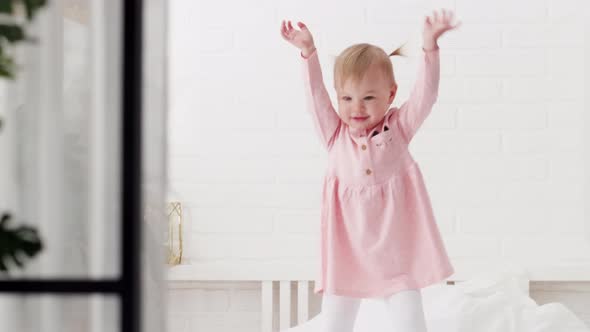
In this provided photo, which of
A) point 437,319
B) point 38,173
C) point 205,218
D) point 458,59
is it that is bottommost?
point 437,319

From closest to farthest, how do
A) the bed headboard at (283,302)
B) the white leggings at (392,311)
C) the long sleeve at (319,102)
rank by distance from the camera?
the white leggings at (392,311), the long sleeve at (319,102), the bed headboard at (283,302)

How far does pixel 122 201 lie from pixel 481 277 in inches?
80.6

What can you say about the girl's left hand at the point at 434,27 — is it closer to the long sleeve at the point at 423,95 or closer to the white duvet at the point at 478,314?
the long sleeve at the point at 423,95

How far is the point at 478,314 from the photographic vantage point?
237 cm

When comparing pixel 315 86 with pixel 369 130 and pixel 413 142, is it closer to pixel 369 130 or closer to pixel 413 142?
pixel 369 130

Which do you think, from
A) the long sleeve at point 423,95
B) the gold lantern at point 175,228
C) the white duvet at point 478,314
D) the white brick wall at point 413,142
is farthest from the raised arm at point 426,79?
the gold lantern at point 175,228

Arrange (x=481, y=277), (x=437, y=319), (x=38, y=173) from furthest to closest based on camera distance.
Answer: (x=481, y=277) < (x=437, y=319) < (x=38, y=173)

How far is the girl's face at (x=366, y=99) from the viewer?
208 cm

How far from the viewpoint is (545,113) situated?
9.54ft

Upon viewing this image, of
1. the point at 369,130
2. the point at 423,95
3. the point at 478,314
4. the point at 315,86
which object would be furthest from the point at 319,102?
the point at 478,314

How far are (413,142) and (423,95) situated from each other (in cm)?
85

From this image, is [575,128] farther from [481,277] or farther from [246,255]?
[246,255]

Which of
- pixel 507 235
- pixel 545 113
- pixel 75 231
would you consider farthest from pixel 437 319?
pixel 75 231

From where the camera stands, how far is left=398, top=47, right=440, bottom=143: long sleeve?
1994mm
